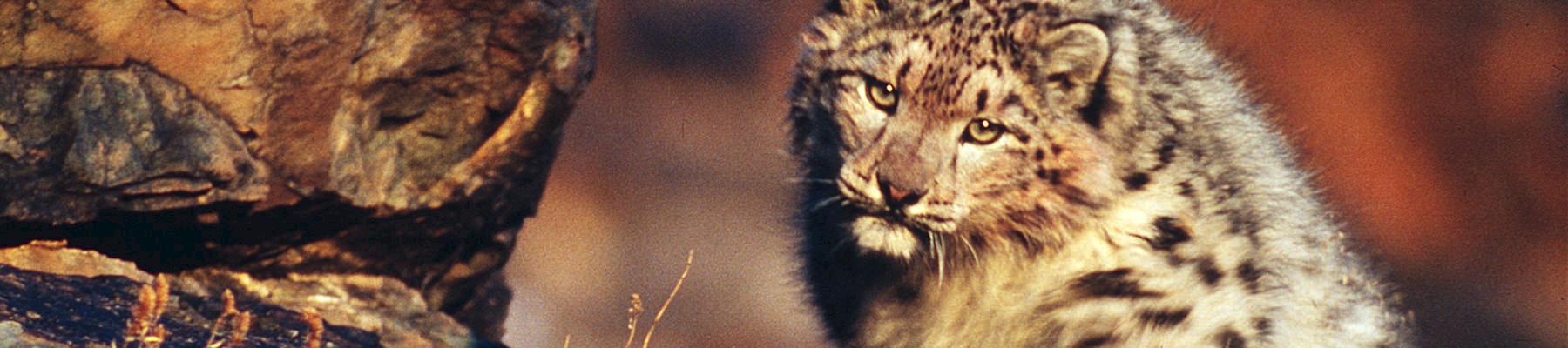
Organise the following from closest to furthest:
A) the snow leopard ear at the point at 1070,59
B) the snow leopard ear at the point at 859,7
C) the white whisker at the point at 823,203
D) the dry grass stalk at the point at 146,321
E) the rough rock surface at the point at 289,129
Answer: the dry grass stalk at the point at 146,321
the snow leopard ear at the point at 1070,59
the white whisker at the point at 823,203
the snow leopard ear at the point at 859,7
the rough rock surface at the point at 289,129

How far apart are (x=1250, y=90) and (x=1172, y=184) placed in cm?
85

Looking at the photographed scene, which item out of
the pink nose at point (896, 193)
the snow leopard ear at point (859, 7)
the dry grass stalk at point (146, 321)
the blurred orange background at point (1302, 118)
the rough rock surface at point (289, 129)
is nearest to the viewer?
the dry grass stalk at point (146, 321)

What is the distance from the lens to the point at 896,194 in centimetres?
520

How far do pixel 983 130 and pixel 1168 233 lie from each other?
0.65 metres

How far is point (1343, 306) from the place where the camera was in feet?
18.9

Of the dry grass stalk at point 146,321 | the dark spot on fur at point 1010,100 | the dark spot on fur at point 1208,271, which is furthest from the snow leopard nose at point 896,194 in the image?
the dry grass stalk at point 146,321

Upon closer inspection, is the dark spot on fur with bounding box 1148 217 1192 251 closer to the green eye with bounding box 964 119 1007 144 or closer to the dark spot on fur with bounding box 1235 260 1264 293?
the dark spot on fur with bounding box 1235 260 1264 293

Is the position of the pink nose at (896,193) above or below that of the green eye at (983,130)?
below

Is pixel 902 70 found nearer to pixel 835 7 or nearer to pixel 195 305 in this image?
pixel 835 7

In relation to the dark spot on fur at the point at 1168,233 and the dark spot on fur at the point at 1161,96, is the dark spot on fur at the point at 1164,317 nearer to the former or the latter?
the dark spot on fur at the point at 1168,233

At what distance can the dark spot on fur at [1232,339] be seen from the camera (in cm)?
537

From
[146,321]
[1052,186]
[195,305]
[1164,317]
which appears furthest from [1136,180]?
[195,305]

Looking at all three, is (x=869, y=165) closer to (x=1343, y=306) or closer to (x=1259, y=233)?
(x=1259, y=233)

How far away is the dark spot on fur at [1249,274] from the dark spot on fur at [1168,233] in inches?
7.0
